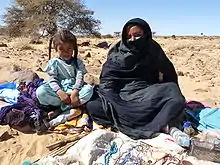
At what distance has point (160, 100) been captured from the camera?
13.0 ft

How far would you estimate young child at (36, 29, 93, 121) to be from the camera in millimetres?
4172

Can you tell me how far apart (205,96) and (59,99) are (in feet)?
8.80

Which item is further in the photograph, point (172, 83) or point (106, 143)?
point (172, 83)

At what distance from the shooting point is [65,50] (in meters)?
4.28

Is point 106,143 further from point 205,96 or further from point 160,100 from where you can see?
point 205,96

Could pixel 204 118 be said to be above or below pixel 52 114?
below

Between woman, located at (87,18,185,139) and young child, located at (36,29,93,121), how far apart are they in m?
0.16

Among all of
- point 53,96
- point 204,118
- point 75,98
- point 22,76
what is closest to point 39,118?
point 53,96

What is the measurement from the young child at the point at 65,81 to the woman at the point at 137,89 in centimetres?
16

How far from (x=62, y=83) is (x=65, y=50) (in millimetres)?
361

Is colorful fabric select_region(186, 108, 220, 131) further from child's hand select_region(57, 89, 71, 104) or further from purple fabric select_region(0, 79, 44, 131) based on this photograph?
purple fabric select_region(0, 79, 44, 131)

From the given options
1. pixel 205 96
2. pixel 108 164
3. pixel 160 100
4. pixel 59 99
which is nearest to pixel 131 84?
pixel 160 100

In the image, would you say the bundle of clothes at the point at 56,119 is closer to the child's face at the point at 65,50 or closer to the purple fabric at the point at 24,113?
the purple fabric at the point at 24,113

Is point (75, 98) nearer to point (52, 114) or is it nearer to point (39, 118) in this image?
point (52, 114)
